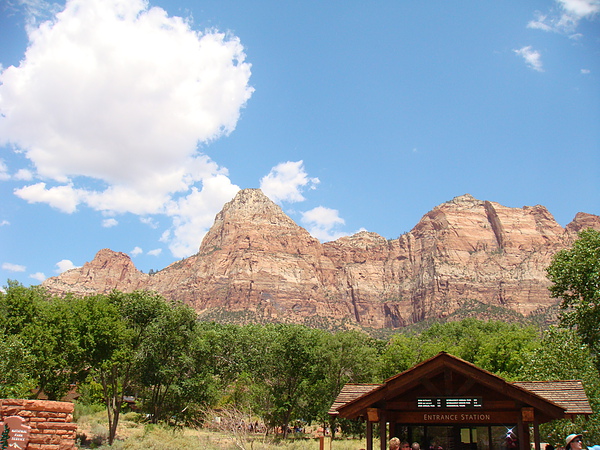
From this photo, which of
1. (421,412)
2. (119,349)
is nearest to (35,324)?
(119,349)

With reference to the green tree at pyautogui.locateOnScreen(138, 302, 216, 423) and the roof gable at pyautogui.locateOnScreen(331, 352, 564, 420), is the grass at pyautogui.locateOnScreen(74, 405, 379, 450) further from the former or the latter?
the roof gable at pyautogui.locateOnScreen(331, 352, 564, 420)

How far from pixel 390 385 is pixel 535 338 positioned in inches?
1489

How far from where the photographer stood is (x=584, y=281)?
63.8ft

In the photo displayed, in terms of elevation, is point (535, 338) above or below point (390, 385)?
above

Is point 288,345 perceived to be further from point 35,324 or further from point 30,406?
point 30,406

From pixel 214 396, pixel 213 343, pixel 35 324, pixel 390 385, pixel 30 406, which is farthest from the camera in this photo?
pixel 213 343

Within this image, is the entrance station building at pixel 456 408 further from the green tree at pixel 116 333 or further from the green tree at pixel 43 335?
the green tree at pixel 116 333

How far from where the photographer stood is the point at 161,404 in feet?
120

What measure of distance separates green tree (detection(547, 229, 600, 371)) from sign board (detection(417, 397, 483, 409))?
9272 mm

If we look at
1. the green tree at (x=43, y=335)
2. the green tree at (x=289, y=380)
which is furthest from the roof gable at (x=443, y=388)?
the green tree at (x=289, y=380)

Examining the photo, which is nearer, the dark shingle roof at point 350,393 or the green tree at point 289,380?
the dark shingle roof at point 350,393

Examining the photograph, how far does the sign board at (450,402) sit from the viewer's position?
12.0 m

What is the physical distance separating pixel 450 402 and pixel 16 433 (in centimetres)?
1013

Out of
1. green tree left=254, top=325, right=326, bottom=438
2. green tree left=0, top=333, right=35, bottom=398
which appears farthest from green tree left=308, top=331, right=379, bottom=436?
green tree left=0, top=333, right=35, bottom=398
